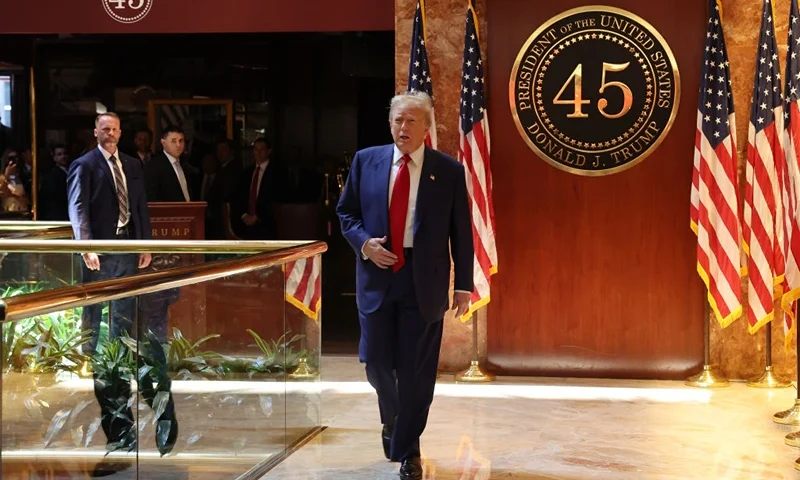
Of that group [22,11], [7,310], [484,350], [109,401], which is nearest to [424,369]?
[109,401]

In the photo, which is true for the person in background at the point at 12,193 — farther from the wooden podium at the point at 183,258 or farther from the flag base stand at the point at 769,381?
the flag base stand at the point at 769,381

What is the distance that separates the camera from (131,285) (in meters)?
4.15

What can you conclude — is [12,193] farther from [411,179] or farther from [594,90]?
[411,179]

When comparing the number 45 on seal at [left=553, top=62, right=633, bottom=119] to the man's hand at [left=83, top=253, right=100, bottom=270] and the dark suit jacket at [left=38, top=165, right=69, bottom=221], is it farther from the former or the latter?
the dark suit jacket at [left=38, top=165, right=69, bottom=221]

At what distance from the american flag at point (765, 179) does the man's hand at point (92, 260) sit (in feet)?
13.6

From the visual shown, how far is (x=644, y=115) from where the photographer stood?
8156 mm

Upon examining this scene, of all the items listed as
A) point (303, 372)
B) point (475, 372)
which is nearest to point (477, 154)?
point (475, 372)

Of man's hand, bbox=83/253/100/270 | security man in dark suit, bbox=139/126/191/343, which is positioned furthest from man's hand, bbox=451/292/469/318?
security man in dark suit, bbox=139/126/191/343

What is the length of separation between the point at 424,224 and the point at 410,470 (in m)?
1.10

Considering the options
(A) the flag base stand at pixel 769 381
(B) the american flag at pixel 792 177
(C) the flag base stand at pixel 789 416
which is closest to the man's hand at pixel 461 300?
(B) the american flag at pixel 792 177

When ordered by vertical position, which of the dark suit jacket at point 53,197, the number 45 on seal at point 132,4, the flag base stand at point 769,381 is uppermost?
the number 45 on seal at point 132,4

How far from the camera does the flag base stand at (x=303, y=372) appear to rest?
6156 millimetres

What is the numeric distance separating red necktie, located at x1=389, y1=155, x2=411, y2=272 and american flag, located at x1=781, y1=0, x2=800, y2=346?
2.47 m

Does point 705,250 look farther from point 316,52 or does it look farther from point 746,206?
point 316,52
